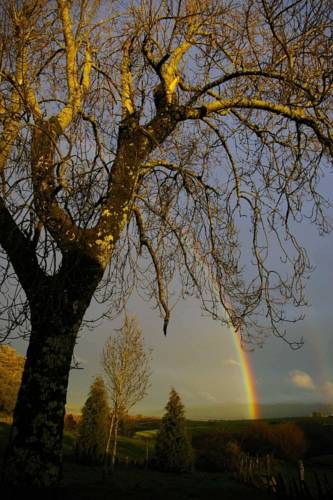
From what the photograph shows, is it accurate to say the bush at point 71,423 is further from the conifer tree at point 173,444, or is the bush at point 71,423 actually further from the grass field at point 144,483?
the conifer tree at point 173,444

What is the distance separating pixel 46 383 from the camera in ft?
13.4

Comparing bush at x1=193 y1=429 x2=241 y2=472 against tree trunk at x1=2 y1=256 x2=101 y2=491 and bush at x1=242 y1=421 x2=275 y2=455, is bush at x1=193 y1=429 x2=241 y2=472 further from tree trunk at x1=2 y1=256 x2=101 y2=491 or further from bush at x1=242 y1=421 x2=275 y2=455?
tree trunk at x1=2 y1=256 x2=101 y2=491

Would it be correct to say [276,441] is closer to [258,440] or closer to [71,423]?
[258,440]

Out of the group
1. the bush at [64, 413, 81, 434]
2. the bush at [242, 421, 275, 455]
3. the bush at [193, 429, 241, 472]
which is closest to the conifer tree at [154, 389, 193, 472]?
the bush at [193, 429, 241, 472]

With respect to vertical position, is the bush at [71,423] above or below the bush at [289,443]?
above

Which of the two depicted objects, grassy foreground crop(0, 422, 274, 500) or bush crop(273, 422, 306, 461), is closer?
grassy foreground crop(0, 422, 274, 500)

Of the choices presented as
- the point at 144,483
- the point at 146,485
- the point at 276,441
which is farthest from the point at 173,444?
the point at 276,441

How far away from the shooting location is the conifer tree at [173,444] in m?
20.5

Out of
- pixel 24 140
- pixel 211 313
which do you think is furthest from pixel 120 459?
pixel 24 140

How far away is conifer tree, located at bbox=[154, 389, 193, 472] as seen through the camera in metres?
20.5

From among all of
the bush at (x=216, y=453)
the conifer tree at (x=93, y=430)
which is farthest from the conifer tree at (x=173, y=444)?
the bush at (x=216, y=453)

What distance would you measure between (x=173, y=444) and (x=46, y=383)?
60.6ft

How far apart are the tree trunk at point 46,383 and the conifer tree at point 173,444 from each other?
18.1 meters

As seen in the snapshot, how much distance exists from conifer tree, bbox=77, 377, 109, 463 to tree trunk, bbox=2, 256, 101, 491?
18939 millimetres
